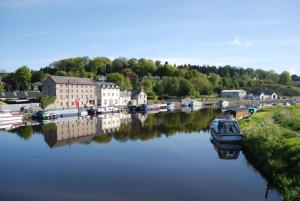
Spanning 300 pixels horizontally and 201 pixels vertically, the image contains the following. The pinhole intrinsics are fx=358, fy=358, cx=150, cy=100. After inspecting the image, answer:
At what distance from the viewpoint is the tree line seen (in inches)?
4824

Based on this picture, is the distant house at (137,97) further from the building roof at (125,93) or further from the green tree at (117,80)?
the green tree at (117,80)

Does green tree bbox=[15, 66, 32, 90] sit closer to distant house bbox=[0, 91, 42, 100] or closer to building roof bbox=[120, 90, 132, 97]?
distant house bbox=[0, 91, 42, 100]

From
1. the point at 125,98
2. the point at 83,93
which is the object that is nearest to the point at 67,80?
the point at 83,93

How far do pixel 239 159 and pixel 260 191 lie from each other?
28.5ft

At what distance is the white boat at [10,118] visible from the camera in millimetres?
56816

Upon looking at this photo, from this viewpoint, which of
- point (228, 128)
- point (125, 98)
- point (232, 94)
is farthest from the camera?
point (232, 94)

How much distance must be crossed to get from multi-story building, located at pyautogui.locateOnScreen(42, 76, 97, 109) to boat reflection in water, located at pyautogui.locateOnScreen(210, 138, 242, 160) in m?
52.8

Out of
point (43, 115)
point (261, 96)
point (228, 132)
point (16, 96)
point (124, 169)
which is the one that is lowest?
point (124, 169)

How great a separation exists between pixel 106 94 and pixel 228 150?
68162 mm

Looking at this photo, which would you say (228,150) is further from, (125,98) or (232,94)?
(232,94)

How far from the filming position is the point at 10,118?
2295 inches

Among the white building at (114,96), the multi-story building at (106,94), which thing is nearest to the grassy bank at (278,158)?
the multi-story building at (106,94)

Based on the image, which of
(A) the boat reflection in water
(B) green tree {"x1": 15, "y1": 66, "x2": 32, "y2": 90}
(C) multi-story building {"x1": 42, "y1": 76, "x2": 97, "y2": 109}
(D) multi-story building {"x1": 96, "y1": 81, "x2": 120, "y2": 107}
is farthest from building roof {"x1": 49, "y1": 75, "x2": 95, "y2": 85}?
(A) the boat reflection in water

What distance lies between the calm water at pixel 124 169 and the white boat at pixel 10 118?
47.3 ft
